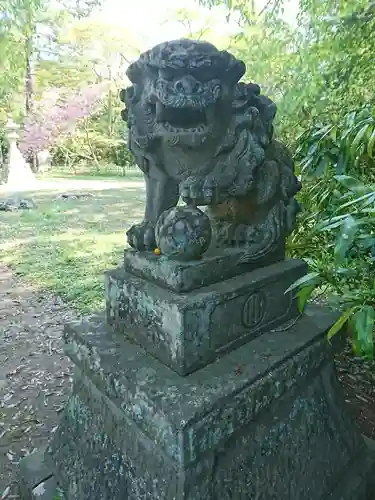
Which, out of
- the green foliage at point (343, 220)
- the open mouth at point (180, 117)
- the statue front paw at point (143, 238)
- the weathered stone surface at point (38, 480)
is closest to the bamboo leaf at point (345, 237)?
the green foliage at point (343, 220)

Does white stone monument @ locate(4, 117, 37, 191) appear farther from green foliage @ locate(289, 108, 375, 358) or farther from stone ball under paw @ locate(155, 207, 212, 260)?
stone ball under paw @ locate(155, 207, 212, 260)

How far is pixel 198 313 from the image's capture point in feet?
3.71

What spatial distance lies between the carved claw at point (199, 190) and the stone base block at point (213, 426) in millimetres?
462

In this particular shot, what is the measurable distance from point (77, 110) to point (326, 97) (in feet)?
39.8

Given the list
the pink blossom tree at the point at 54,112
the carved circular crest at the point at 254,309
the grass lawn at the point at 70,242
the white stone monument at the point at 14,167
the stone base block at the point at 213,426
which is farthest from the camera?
the pink blossom tree at the point at 54,112

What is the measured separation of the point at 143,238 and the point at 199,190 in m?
0.25

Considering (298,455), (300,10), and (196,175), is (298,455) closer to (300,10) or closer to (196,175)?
(196,175)

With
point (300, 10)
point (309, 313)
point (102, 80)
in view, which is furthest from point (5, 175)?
point (309, 313)

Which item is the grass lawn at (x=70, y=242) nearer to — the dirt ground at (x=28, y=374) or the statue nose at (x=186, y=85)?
Result: the dirt ground at (x=28, y=374)

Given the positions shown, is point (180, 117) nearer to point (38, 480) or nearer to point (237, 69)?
point (237, 69)

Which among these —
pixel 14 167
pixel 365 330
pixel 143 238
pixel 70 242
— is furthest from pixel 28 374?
pixel 14 167

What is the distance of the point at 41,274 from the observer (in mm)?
4152

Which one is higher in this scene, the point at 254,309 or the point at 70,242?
the point at 254,309

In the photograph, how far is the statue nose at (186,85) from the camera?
111 cm
